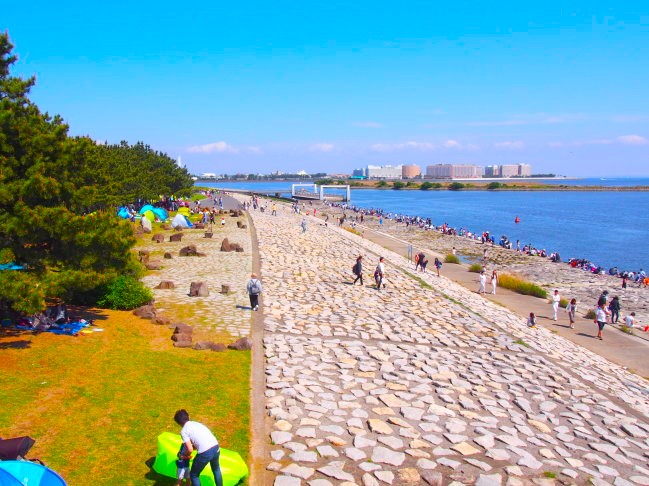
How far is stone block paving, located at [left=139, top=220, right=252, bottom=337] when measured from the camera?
1430cm

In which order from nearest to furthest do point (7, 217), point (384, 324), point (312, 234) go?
1. point (7, 217)
2. point (384, 324)
3. point (312, 234)

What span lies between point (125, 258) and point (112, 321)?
1.95 m

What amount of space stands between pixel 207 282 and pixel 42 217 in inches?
367

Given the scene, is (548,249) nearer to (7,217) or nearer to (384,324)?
(384,324)

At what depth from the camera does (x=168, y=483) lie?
6746 mm

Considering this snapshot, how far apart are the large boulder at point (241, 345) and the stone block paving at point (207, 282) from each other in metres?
1.01

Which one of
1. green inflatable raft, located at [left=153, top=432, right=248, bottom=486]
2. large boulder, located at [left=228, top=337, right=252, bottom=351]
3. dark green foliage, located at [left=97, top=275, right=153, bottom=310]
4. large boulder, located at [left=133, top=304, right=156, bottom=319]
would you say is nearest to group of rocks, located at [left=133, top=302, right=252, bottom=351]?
large boulder, located at [left=228, top=337, right=252, bottom=351]

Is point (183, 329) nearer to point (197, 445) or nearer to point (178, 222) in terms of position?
point (197, 445)

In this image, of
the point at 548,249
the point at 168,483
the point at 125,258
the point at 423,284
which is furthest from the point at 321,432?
the point at 548,249

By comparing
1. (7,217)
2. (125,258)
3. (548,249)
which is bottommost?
(548,249)

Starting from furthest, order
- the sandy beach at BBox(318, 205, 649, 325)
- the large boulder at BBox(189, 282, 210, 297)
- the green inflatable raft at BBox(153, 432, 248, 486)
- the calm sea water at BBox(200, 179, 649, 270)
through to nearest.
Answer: the calm sea water at BBox(200, 179, 649, 270)
the sandy beach at BBox(318, 205, 649, 325)
the large boulder at BBox(189, 282, 210, 297)
the green inflatable raft at BBox(153, 432, 248, 486)

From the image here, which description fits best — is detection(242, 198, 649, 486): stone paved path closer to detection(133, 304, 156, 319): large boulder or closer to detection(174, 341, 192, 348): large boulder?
detection(174, 341, 192, 348): large boulder

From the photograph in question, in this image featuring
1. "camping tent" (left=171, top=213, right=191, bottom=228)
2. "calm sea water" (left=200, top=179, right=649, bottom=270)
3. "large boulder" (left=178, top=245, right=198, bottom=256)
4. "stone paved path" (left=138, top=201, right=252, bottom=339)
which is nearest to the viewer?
"stone paved path" (left=138, top=201, right=252, bottom=339)

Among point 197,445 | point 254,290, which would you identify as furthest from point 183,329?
point 197,445
